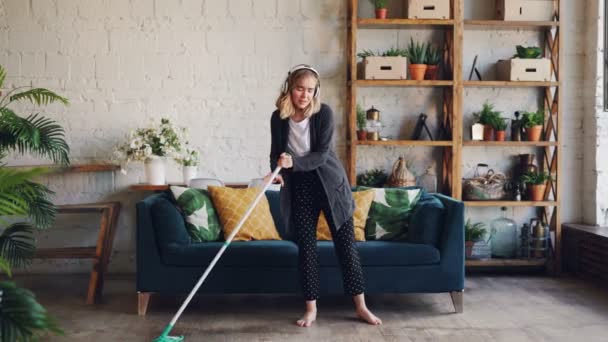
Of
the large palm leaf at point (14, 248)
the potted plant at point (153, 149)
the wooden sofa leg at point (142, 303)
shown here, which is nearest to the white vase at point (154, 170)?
the potted plant at point (153, 149)

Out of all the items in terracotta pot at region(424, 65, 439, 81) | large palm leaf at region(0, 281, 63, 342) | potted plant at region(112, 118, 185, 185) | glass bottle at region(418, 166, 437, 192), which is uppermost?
terracotta pot at region(424, 65, 439, 81)

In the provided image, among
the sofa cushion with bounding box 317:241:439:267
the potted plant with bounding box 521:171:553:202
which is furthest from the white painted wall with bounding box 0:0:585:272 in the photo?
the sofa cushion with bounding box 317:241:439:267

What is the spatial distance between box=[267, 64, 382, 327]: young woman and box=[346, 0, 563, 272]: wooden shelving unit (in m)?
1.28

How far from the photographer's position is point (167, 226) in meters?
3.72

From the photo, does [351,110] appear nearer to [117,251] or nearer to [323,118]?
[323,118]

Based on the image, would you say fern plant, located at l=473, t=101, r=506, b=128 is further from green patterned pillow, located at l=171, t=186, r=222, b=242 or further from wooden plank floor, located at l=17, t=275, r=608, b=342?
green patterned pillow, located at l=171, t=186, r=222, b=242

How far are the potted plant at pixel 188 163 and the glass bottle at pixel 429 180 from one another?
1.68m

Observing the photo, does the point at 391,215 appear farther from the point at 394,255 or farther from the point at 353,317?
the point at 353,317

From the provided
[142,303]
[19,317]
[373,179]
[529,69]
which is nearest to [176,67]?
[373,179]

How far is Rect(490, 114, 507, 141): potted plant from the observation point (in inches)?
189

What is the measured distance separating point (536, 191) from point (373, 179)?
47.6 inches

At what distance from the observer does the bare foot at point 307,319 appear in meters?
3.45

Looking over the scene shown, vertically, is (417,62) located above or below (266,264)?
above

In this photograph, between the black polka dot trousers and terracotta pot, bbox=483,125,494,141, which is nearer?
the black polka dot trousers
